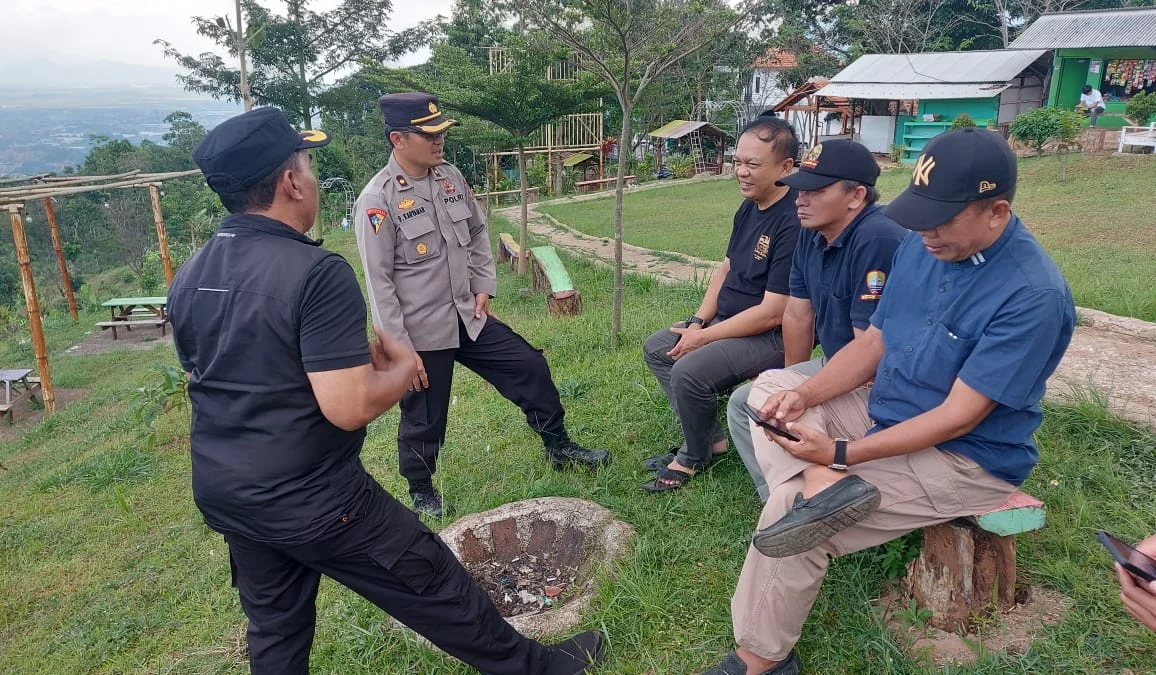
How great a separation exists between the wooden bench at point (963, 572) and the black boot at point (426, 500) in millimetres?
2155

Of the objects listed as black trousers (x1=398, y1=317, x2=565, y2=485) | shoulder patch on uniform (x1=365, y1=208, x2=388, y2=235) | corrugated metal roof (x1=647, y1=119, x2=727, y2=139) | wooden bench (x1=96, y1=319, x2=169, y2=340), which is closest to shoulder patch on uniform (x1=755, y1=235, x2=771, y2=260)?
black trousers (x1=398, y1=317, x2=565, y2=485)

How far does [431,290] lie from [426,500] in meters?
1.05

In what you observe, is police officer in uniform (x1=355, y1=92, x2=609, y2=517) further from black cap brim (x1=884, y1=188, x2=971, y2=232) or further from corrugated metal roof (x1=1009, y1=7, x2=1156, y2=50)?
corrugated metal roof (x1=1009, y1=7, x2=1156, y2=50)

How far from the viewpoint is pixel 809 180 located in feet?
9.29

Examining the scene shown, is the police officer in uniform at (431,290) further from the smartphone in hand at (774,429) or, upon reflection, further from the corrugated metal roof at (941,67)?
the corrugated metal roof at (941,67)

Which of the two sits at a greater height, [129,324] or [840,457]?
[840,457]

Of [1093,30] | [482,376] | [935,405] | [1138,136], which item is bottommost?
[482,376]

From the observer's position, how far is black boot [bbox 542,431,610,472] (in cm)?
380

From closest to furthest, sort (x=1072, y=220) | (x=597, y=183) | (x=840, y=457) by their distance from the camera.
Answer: (x=840, y=457) → (x=1072, y=220) → (x=597, y=183)

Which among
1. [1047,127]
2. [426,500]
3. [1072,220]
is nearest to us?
[426,500]

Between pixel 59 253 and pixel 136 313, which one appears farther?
pixel 136 313

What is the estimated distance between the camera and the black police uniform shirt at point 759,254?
3.35 metres

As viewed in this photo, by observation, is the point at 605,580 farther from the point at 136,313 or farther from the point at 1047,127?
the point at 1047,127

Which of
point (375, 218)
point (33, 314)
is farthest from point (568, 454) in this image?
point (33, 314)
